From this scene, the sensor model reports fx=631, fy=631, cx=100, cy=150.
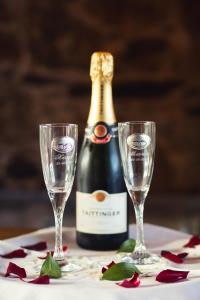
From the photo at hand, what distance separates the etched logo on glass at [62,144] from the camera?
2.84 ft

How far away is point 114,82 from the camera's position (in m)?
2.76

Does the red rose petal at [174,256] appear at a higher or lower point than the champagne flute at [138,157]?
lower

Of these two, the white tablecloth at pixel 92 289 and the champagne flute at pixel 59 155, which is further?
the champagne flute at pixel 59 155

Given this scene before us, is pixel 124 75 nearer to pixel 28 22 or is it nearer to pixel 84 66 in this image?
pixel 84 66

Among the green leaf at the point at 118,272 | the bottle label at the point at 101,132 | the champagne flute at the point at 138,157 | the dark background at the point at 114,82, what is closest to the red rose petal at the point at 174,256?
the champagne flute at the point at 138,157

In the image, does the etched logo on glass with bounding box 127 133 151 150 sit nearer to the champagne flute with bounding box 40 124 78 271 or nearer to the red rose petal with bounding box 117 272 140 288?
the champagne flute with bounding box 40 124 78 271

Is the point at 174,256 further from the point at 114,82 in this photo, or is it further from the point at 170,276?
the point at 114,82

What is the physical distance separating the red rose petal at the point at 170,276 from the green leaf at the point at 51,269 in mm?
129

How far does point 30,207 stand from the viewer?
274 centimetres

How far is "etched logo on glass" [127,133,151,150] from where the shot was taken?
0.88m

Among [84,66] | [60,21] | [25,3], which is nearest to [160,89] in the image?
[84,66]

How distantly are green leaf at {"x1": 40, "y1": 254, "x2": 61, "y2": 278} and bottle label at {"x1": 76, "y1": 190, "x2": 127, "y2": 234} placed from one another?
0.64ft

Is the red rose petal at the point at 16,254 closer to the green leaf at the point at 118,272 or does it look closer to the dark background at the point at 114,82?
the green leaf at the point at 118,272

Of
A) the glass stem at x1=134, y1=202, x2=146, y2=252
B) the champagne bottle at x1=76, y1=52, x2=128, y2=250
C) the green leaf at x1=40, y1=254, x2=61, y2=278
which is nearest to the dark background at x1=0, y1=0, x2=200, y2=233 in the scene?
the champagne bottle at x1=76, y1=52, x2=128, y2=250
